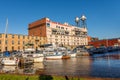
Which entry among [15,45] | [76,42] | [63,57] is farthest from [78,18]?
[63,57]

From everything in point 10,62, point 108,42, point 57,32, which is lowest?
point 10,62

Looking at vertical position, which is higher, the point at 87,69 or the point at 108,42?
the point at 108,42

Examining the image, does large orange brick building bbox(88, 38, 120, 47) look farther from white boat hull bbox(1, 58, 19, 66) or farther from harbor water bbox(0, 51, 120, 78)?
white boat hull bbox(1, 58, 19, 66)

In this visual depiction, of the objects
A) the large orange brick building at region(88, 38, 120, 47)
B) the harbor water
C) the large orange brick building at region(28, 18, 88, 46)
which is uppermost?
the large orange brick building at region(28, 18, 88, 46)

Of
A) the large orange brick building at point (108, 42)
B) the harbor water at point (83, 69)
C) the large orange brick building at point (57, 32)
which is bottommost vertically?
the harbor water at point (83, 69)

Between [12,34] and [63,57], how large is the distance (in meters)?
50.5

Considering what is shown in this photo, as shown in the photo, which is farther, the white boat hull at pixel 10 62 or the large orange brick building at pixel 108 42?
the large orange brick building at pixel 108 42

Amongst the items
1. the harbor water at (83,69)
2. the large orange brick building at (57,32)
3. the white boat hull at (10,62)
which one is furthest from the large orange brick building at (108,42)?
the white boat hull at (10,62)

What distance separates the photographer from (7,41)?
110688 mm

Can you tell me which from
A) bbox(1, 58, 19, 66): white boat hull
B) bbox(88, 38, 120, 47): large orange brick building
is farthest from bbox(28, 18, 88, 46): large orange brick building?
bbox(1, 58, 19, 66): white boat hull

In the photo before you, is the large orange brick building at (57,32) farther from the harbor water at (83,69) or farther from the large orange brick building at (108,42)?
the harbor water at (83,69)

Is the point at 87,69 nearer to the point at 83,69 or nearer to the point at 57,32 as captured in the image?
the point at 83,69

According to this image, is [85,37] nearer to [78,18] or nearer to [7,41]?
[78,18]

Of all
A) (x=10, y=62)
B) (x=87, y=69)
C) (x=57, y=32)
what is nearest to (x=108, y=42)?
(x=57, y=32)
